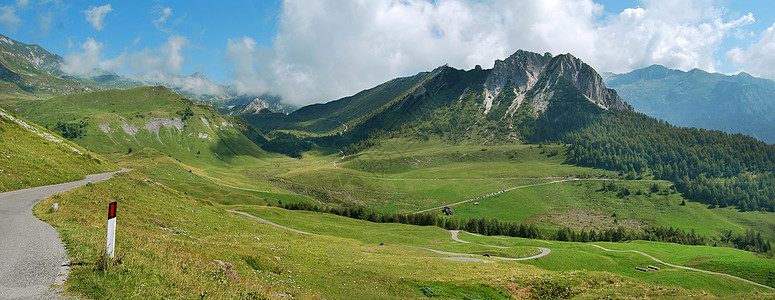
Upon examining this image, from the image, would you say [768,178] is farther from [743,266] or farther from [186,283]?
[186,283]

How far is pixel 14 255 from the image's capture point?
1437 centimetres

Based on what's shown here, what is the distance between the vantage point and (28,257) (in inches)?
560

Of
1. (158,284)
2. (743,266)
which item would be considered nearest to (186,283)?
(158,284)

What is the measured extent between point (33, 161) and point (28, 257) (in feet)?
136

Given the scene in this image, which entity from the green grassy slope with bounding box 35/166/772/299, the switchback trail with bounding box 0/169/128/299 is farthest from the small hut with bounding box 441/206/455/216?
the switchback trail with bounding box 0/169/128/299

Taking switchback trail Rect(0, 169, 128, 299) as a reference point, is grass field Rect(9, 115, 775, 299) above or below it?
below

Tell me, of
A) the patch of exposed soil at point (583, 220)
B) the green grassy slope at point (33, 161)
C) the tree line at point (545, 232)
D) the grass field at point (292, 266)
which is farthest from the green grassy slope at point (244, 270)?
the patch of exposed soil at point (583, 220)

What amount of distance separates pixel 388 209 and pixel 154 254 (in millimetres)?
155142

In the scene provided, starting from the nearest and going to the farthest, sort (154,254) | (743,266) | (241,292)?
1. (241,292)
2. (154,254)
3. (743,266)

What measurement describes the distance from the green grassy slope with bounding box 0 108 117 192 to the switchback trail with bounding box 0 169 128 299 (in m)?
19.2

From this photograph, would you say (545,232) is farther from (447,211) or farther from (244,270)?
(244,270)

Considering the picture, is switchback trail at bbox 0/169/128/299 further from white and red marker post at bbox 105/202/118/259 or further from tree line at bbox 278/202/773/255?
tree line at bbox 278/202/773/255

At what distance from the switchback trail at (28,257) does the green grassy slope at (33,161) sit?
19176 mm

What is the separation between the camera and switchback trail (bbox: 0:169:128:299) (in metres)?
11.5
